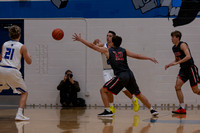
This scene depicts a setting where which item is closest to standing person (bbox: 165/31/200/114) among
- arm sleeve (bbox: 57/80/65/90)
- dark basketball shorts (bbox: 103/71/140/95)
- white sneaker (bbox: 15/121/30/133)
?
dark basketball shorts (bbox: 103/71/140/95)

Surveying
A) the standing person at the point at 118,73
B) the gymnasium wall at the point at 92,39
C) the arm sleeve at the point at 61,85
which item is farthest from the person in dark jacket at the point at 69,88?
the standing person at the point at 118,73

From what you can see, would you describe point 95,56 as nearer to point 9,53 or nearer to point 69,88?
point 69,88

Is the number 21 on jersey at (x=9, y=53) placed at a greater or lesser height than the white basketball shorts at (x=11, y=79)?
greater

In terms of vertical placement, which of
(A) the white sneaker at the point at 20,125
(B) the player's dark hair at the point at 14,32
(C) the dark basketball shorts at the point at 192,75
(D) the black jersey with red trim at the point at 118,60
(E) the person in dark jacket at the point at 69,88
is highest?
(B) the player's dark hair at the point at 14,32

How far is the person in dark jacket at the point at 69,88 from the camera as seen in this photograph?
32.1 feet

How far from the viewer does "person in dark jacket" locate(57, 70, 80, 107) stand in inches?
385

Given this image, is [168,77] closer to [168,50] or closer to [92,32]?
[168,50]

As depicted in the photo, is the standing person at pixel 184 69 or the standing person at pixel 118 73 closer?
the standing person at pixel 118 73

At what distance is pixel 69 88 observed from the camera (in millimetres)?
9828

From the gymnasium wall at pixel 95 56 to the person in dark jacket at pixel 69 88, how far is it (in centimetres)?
39

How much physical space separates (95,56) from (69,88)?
1.30 metres

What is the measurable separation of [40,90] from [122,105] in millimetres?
2643

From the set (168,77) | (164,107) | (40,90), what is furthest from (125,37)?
(40,90)

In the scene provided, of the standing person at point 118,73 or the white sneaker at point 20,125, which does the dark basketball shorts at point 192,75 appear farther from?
the white sneaker at point 20,125
